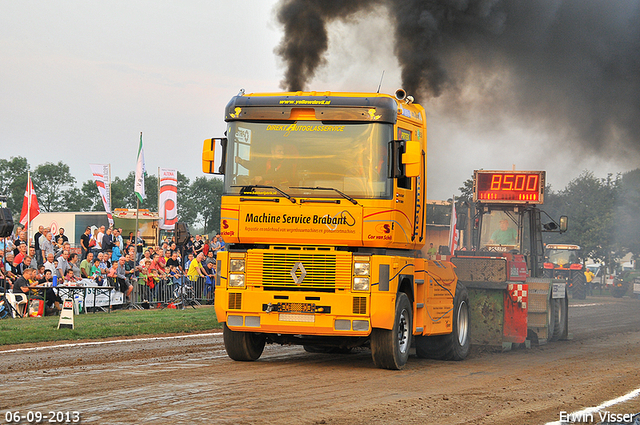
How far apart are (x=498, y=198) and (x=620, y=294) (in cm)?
3012

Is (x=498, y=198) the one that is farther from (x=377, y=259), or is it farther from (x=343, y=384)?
(x=343, y=384)

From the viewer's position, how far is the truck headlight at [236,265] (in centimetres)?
1051

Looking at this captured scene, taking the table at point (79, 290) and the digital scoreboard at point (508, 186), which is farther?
the digital scoreboard at point (508, 186)

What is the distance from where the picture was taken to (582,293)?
41.0m

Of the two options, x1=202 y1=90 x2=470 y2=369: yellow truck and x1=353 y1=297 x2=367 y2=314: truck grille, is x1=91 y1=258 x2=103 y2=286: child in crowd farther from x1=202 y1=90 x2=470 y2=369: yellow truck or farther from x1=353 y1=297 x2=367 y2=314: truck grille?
x1=353 y1=297 x2=367 y2=314: truck grille

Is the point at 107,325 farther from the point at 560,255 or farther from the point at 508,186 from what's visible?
the point at 560,255

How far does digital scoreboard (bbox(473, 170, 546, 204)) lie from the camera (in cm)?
1844

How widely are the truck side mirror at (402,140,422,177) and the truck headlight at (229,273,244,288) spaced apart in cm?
253

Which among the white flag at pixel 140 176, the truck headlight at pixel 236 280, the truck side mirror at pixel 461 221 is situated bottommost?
the truck headlight at pixel 236 280

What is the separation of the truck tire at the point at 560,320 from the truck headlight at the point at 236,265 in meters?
8.53

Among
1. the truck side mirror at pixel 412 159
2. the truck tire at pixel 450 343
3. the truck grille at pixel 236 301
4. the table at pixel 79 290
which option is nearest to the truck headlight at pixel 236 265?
the truck grille at pixel 236 301

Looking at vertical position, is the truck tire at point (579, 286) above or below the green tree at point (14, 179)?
below

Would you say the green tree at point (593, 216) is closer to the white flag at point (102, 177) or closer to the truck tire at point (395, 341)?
the white flag at point (102, 177)

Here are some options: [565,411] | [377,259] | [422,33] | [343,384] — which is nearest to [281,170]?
[377,259]
